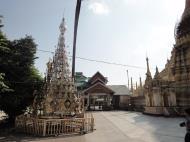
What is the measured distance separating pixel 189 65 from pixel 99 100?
32.7 metres

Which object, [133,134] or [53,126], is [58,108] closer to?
[53,126]

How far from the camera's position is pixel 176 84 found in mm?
26547

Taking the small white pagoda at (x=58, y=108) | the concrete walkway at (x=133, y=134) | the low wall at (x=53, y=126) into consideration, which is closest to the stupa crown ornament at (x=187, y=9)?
the concrete walkway at (x=133, y=134)

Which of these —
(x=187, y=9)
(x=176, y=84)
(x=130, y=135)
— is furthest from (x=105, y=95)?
(x=130, y=135)

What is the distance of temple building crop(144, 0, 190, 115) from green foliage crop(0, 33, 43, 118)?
1483cm

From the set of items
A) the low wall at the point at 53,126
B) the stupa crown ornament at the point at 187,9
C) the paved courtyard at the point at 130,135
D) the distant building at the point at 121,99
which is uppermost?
the stupa crown ornament at the point at 187,9

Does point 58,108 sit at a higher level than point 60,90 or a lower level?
lower

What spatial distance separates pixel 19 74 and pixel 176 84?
1865 cm

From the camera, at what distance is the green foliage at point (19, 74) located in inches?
675

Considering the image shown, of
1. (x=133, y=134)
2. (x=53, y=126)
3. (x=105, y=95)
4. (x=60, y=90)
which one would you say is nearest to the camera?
(x=133, y=134)

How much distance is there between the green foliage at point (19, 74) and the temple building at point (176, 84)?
48.7 feet

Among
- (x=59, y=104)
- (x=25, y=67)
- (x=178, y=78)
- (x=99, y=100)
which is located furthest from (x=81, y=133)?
(x=99, y=100)

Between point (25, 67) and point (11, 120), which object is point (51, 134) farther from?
point (11, 120)

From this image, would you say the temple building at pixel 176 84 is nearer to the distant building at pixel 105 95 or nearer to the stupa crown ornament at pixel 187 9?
the stupa crown ornament at pixel 187 9
